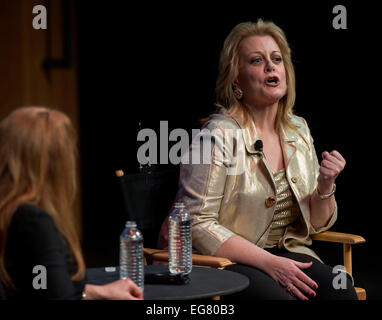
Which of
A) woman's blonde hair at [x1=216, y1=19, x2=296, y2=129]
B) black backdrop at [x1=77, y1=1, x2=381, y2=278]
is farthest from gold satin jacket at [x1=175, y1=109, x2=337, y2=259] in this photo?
black backdrop at [x1=77, y1=1, x2=381, y2=278]

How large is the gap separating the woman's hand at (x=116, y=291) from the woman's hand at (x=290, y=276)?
819 mm

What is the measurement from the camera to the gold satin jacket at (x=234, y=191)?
9.26 ft

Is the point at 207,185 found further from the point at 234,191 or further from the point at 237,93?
the point at 237,93

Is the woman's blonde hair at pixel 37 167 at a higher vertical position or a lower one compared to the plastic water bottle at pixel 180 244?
higher

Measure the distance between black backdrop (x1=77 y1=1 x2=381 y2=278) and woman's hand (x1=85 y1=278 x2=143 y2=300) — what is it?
304cm

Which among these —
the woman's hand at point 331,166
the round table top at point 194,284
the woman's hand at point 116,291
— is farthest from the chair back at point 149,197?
the woman's hand at point 116,291

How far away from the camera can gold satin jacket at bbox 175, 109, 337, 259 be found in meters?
2.82

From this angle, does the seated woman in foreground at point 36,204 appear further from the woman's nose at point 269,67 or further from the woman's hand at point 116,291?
the woman's nose at point 269,67

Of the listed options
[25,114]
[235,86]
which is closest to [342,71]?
[235,86]

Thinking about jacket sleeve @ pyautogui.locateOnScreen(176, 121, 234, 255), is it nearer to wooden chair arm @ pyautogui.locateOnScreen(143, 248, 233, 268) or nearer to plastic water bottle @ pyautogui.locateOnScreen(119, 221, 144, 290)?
wooden chair arm @ pyautogui.locateOnScreen(143, 248, 233, 268)

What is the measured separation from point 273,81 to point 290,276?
86 cm

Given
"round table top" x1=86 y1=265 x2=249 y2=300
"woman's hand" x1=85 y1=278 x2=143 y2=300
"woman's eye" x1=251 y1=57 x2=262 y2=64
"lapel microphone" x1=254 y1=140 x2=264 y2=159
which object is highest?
"woman's eye" x1=251 y1=57 x2=262 y2=64

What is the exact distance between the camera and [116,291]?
198 centimetres

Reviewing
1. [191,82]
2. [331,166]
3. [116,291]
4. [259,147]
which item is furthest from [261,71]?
[191,82]
